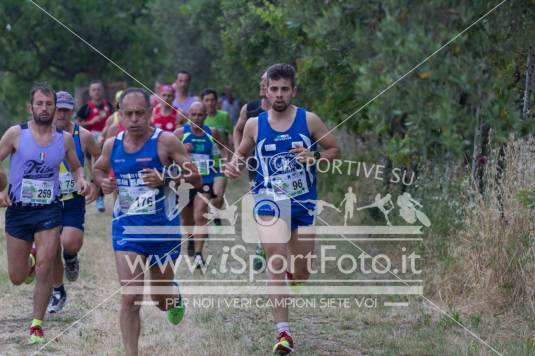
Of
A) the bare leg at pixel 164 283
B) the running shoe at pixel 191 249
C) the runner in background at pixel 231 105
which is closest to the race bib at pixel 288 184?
the bare leg at pixel 164 283

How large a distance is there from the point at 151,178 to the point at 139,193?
168mm

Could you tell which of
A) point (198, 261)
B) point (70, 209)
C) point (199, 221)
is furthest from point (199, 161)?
point (70, 209)

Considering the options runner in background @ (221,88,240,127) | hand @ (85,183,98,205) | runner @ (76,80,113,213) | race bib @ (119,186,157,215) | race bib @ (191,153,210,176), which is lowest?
race bib @ (119,186,157,215)

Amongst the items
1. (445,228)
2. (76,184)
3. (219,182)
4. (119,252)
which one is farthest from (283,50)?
(119,252)

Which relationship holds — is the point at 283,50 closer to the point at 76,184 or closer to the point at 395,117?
the point at 76,184

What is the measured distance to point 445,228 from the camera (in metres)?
9.54

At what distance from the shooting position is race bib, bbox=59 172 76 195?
818 centimetres

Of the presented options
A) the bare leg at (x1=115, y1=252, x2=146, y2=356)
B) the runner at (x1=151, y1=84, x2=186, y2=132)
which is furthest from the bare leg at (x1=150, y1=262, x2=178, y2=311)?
the runner at (x1=151, y1=84, x2=186, y2=132)

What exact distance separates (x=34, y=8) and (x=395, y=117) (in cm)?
2302

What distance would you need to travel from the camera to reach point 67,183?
8.23m

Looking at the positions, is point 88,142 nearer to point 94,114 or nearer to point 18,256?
point 18,256

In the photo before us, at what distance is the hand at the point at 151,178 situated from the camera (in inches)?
254

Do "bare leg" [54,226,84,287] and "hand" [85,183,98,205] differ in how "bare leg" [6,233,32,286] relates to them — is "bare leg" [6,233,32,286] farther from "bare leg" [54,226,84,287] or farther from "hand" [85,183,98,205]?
"bare leg" [54,226,84,287]

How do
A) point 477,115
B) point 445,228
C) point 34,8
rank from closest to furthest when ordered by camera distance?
point 477,115 < point 445,228 < point 34,8
